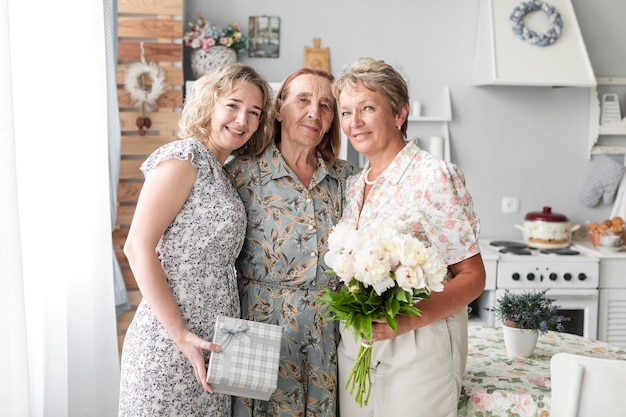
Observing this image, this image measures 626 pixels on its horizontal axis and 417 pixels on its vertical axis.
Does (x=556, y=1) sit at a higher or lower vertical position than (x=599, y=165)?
higher

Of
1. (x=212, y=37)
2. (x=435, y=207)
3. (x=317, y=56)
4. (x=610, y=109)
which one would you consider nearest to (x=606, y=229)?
(x=610, y=109)

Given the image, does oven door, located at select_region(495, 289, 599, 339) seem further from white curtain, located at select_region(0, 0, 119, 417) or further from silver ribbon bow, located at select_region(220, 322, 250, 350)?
silver ribbon bow, located at select_region(220, 322, 250, 350)

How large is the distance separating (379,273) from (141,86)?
102 inches

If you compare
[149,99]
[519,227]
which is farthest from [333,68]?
[519,227]

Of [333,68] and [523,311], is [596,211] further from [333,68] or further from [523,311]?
[523,311]

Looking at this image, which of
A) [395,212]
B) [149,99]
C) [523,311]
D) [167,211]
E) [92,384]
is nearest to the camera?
[167,211]

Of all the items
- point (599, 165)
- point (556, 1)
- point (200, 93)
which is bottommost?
point (599, 165)

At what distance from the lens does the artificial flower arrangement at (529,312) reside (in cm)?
218

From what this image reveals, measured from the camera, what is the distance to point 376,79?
2.02 m

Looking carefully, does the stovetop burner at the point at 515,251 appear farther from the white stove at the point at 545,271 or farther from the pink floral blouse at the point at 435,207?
the pink floral blouse at the point at 435,207

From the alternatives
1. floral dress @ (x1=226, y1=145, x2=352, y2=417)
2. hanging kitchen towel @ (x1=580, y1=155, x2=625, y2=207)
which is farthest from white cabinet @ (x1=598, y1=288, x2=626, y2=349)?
floral dress @ (x1=226, y1=145, x2=352, y2=417)

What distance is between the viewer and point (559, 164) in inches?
176

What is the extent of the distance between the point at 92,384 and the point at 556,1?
325 centimetres

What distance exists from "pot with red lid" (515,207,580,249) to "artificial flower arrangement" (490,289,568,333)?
1970 mm
